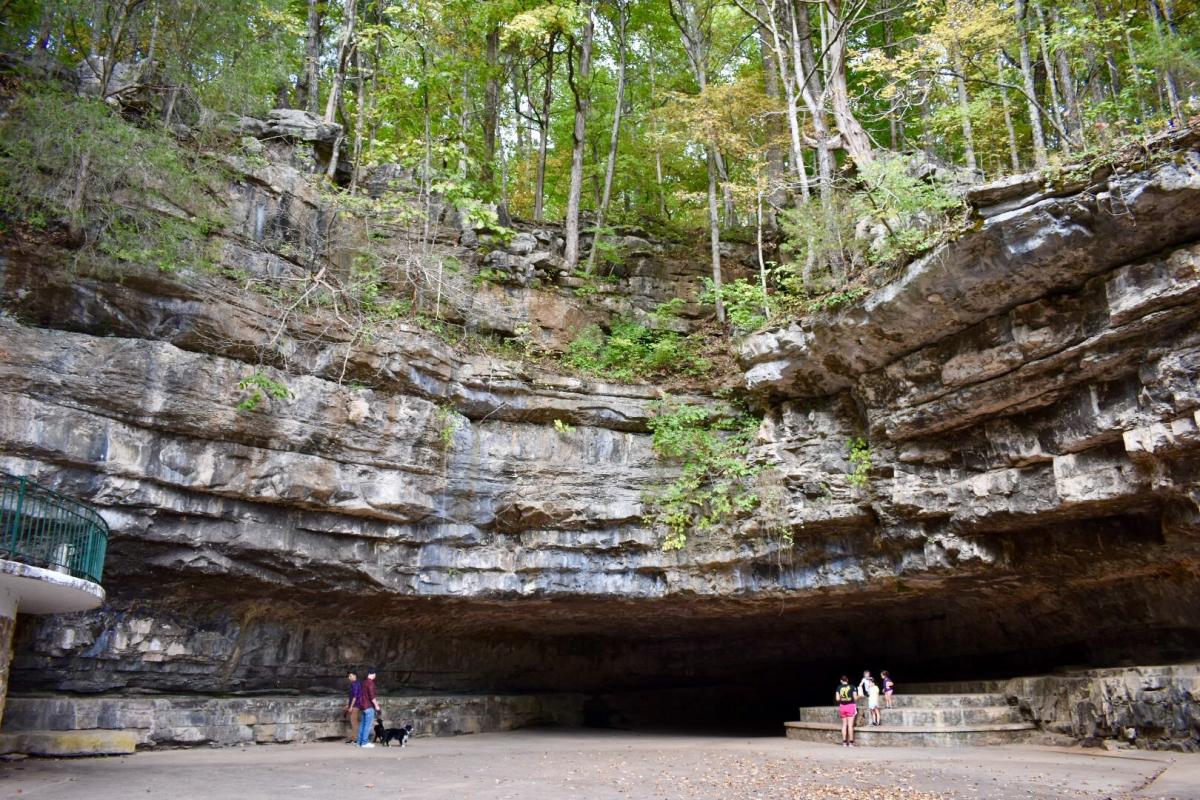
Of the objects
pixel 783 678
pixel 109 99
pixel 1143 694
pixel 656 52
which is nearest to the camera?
pixel 1143 694

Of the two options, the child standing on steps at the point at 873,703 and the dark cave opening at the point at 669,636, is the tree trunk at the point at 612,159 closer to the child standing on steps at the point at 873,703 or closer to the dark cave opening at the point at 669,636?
the dark cave opening at the point at 669,636

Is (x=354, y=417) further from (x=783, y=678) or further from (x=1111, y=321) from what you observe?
(x=783, y=678)

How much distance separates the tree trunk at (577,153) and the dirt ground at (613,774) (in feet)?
37.4

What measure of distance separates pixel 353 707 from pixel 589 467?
19.6 ft

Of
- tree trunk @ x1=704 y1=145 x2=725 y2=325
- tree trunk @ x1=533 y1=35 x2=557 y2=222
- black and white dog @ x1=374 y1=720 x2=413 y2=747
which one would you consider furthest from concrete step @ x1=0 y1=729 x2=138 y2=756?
tree trunk @ x1=533 y1=35 x2=557 y2=222

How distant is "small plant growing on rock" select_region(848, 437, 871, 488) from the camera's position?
13.1 meters

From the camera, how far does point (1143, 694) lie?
10781 millimetres

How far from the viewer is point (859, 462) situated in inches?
523

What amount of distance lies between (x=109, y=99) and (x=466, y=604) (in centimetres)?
1145

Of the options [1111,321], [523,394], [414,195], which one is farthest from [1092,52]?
[414,195]

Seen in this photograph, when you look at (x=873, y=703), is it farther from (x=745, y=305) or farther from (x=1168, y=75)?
(x=1168, y=75)

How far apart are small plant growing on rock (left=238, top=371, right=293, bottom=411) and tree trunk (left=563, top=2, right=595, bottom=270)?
8.29 meters

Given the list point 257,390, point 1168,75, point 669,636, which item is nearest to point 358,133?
point 257,390

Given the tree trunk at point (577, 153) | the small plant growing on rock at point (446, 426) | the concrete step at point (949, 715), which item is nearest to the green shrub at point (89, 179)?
the small plant growing on rock at point (446, 426)
